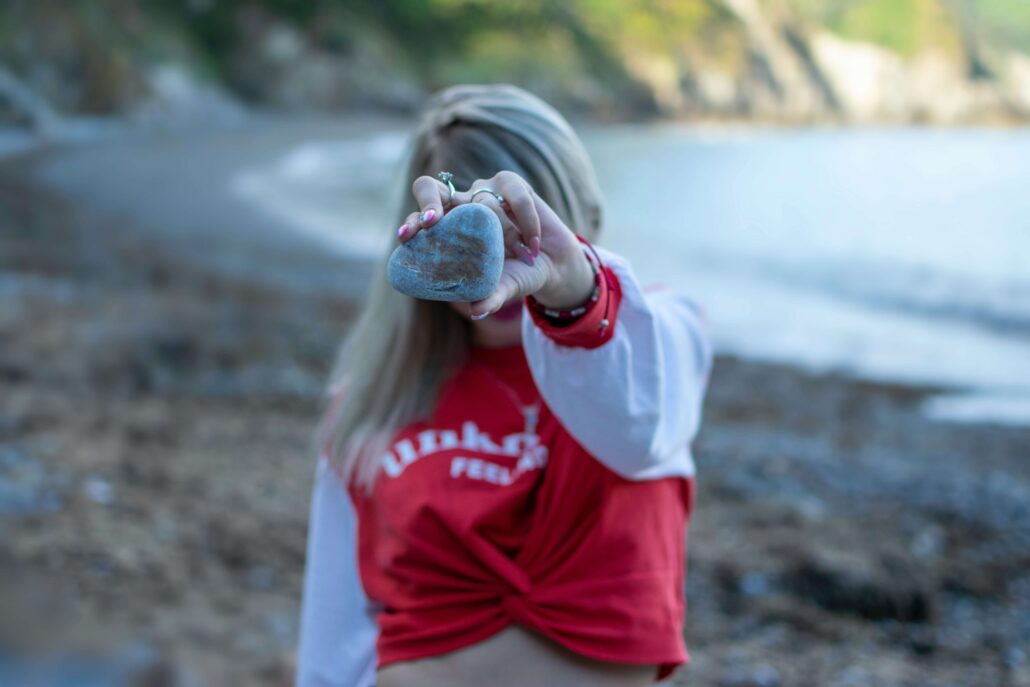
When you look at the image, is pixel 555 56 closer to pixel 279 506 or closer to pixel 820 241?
pixel 820 241

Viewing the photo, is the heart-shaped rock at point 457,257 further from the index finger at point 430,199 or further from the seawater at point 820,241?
the seawater at point 820,241

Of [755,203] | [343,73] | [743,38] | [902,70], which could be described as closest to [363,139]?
[343,73]

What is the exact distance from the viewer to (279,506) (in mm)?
4633

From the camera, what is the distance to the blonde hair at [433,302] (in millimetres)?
1694

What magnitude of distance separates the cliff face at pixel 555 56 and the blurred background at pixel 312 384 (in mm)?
327

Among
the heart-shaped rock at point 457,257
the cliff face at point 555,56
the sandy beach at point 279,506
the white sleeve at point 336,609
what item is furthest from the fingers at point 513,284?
the cliff face at point 555,56

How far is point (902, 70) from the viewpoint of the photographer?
3305 inches

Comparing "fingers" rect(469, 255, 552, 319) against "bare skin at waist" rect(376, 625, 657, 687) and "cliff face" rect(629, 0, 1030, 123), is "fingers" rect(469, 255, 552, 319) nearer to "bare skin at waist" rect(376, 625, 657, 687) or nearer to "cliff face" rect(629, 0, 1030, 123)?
"bare skin at waist" rect(376, 625, 657, 687)

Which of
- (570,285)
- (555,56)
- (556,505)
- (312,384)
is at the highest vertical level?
(555,56)

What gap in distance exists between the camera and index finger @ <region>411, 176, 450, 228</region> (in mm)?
1285

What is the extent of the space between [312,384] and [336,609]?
507cm

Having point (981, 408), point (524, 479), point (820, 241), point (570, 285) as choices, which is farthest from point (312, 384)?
point (820, 241)

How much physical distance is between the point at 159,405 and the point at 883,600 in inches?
149

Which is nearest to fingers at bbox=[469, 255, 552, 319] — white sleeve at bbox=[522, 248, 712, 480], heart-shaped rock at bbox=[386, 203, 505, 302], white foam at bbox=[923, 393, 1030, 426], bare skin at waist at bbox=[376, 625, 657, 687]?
heart-shaped rock at bbox=[386, 203, 505, 302]
